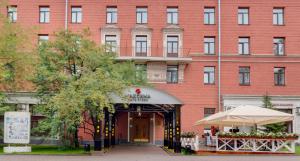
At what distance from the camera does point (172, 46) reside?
43969mm

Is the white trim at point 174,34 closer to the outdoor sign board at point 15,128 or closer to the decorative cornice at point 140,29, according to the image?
the decorative cornice at point 140,29

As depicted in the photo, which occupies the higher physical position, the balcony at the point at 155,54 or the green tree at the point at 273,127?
the balcony at the point at 155,54

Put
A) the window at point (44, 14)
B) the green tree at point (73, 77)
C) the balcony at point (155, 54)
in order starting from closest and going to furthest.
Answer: the green tree at point (73, 77), the balcony at point (155, 54), the window at point (44, 14)

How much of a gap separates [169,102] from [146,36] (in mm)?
16390

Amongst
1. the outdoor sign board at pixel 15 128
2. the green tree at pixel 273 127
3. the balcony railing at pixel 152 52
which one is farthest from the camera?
the balcony railing at pixel 152 52

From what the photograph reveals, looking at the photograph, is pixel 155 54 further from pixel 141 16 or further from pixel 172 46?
pixel 141 16

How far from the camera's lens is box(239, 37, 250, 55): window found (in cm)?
4456

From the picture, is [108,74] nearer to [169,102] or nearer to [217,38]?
[169,102]

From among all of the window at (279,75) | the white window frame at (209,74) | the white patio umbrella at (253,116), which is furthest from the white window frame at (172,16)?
the white patio umbrella at (253,116)

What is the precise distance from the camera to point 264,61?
145 ft

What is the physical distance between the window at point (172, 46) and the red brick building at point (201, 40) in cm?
9

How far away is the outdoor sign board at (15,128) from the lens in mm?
29188

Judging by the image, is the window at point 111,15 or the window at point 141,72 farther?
the window at point 111,15

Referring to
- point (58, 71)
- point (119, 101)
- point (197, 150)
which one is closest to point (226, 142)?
point (197, 150)
